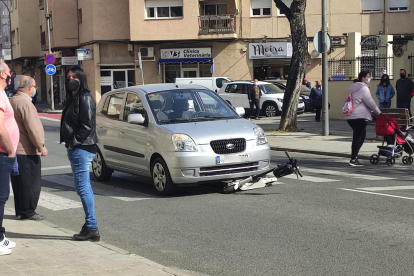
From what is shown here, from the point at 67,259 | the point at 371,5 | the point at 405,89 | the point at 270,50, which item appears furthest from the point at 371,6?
the point at 67,259

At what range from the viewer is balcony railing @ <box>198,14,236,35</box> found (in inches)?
1660

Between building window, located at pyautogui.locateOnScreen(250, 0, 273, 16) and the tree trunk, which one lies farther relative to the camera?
building window, located at pyautogui.locateOnScreen(250, 0, 273, 16)

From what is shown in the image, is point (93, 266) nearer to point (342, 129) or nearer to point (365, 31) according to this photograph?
point (342, 129)

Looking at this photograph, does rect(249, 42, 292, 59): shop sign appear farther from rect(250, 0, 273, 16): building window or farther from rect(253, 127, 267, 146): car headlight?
rect(253, 127, 267, 146): car headlight

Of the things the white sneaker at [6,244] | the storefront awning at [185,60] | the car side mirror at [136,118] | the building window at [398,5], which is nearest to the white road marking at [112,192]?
the car side mirror at [136,118]

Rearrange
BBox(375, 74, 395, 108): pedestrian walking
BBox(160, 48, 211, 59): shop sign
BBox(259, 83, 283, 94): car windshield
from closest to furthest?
BBox(375, 74, 395, 108): pedestrian walking → BBox(259, 83, 283, 94): car windshield → BBox(160, 48, 211, 59): shop sign

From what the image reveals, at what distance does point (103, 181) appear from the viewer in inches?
497

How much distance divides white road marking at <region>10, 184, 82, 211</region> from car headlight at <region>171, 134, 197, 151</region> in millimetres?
1726

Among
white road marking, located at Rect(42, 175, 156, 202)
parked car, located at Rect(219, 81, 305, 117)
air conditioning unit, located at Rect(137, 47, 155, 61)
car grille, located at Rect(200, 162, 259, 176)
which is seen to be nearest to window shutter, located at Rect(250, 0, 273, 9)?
air conditioning unit, located at Rect(137, 47, 155, 61)

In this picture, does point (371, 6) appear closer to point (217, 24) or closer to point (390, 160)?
point (217, 24)

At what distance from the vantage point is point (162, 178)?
1056cm

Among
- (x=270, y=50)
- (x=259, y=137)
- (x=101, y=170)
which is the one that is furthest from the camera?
(x=270, y=50)

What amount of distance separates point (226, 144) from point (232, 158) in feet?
0.77

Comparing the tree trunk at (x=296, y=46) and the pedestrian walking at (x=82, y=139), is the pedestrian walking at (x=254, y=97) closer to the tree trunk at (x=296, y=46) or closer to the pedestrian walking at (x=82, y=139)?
the tree trunk at (x=296, y=46)
